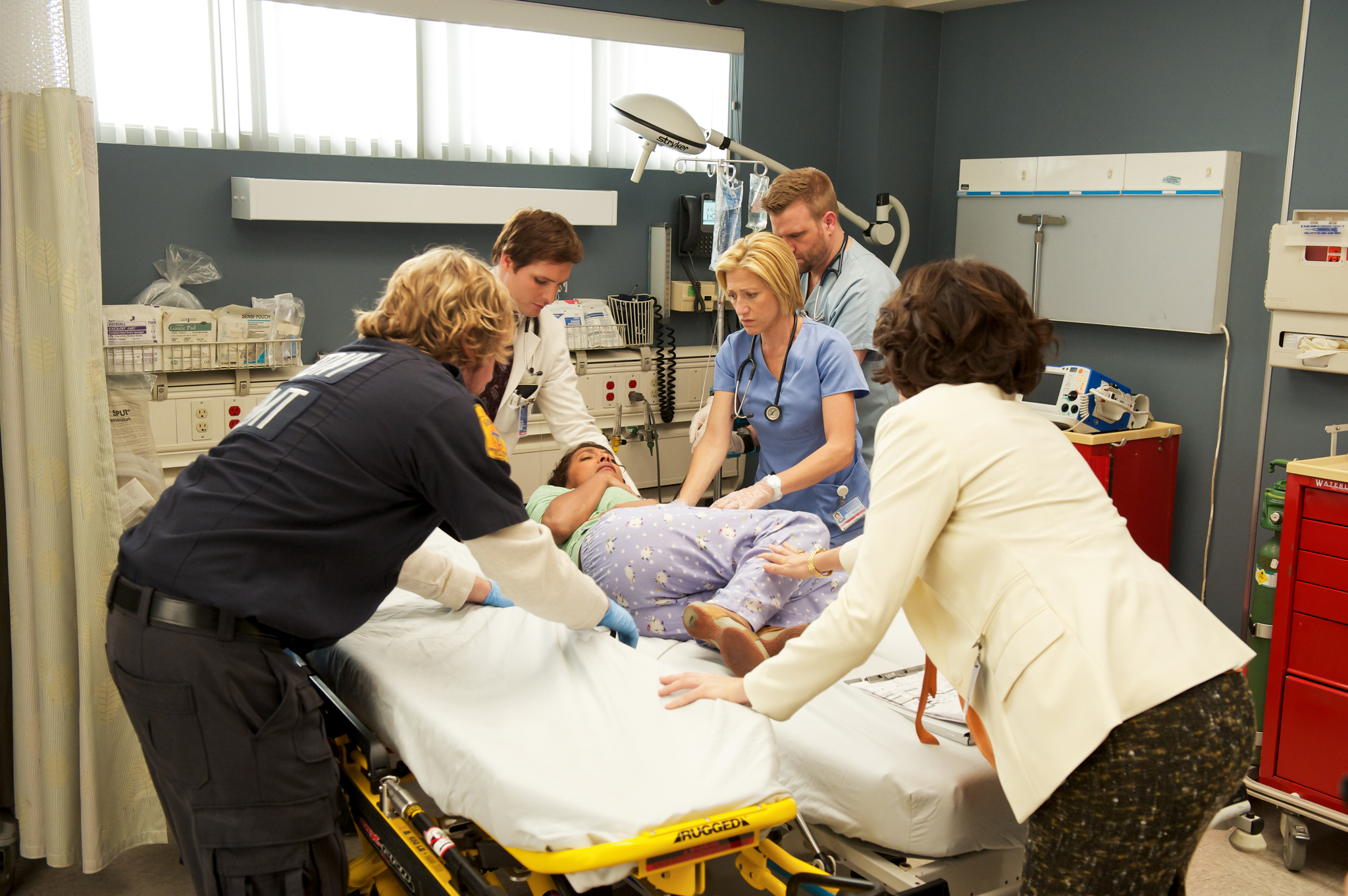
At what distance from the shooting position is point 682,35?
439 centimetres

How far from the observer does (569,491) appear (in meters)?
2.72

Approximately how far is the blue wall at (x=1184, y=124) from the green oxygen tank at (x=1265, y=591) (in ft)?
3.23

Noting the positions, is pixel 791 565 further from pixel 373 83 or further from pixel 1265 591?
pixel 373 83

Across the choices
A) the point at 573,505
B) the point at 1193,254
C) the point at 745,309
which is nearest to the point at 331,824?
the point at 573,505

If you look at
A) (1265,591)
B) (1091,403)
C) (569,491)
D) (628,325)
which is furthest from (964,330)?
(628,325)

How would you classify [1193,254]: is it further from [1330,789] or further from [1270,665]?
[1330,789]

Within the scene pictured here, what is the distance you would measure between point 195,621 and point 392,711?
0.38 metres

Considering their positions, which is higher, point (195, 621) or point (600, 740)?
point (195, 621)

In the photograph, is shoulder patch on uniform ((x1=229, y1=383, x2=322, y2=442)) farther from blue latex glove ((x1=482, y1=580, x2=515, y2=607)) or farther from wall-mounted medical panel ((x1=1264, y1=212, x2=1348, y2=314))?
wall-mounted medical panel ((x1=1264, y1=212, x2=1348, y2=314))

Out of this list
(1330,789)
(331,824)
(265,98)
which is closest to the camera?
(331,824)

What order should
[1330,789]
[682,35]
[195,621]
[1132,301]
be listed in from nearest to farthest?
[195,621] < [1330,789] < [1132,301] < [682,35]

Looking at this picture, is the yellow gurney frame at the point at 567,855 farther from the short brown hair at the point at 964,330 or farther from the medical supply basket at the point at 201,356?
the medical supply basket at the point at 201,356

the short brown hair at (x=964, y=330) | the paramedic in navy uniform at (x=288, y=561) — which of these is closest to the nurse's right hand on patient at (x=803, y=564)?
the short brown hair at (x=964, y=330)

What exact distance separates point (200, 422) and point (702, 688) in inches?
98.0
